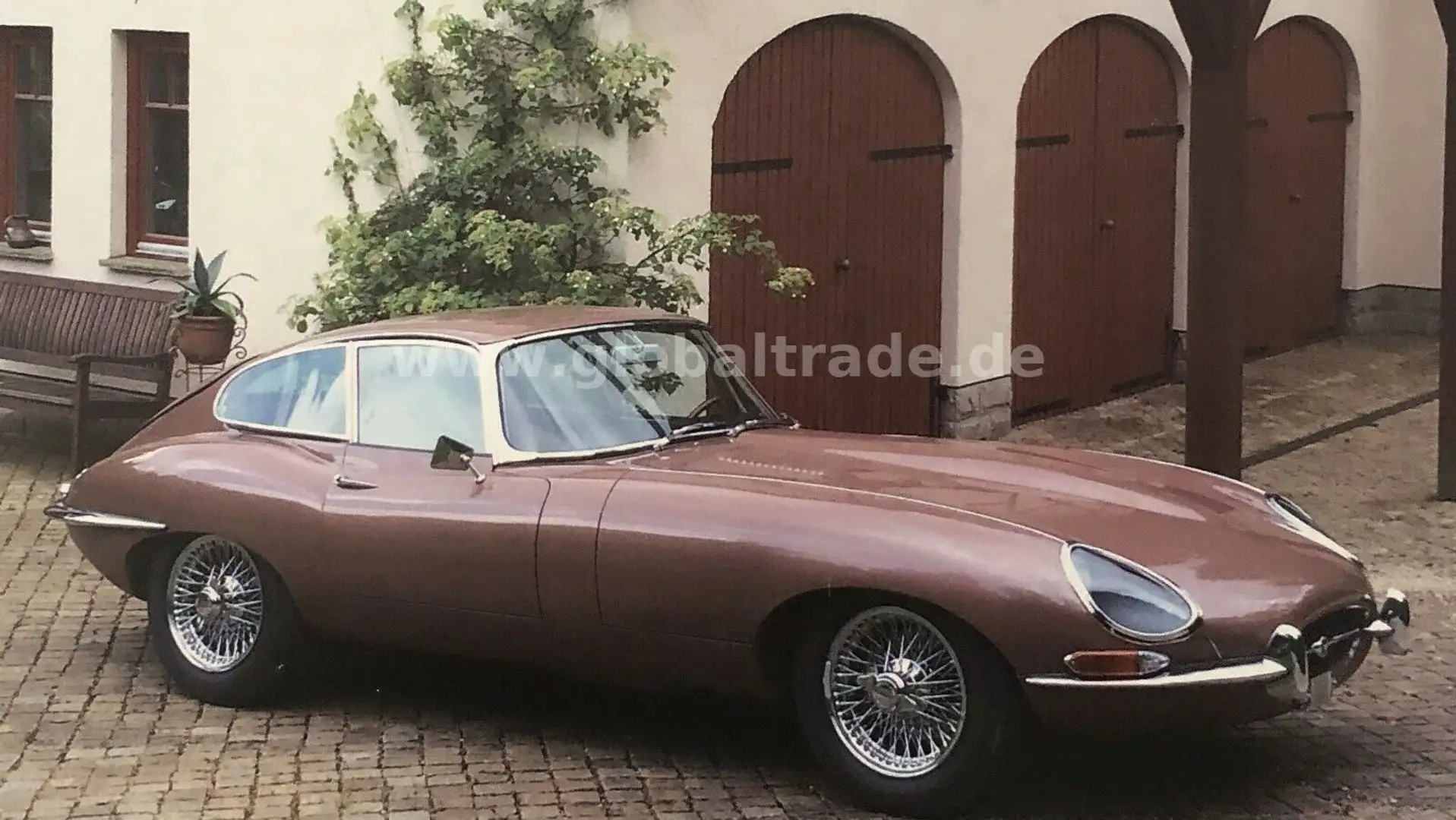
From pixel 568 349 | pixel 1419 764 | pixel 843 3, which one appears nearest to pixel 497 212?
pixel 843 3

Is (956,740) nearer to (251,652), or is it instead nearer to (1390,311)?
(251,652)

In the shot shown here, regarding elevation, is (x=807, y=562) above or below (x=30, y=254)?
below

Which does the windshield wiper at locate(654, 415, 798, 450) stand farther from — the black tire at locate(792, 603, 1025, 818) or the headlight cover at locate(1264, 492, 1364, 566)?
the headlight cover at locate(1264, 492, 1364, 566)

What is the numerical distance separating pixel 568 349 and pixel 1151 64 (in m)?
9.13

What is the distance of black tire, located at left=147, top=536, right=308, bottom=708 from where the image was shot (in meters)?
6.74

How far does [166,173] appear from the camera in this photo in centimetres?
1302

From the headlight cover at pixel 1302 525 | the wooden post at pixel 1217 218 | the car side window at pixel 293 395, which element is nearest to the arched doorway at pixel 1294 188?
the wooden post at pixel 1217 218

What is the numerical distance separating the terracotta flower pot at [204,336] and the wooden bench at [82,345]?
0.17m

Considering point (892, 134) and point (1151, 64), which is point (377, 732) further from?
point (1151, 64)

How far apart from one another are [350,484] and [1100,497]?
243 cm

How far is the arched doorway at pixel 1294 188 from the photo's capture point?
52.9ft

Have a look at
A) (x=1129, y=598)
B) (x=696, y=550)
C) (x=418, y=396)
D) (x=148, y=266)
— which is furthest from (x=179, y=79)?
(x=1129, y=598)

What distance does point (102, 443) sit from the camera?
40.1ft

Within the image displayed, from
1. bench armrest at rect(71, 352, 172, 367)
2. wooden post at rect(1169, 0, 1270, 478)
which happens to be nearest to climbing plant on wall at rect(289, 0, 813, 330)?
bench armrest at rect(71, 352, 172, 367)
